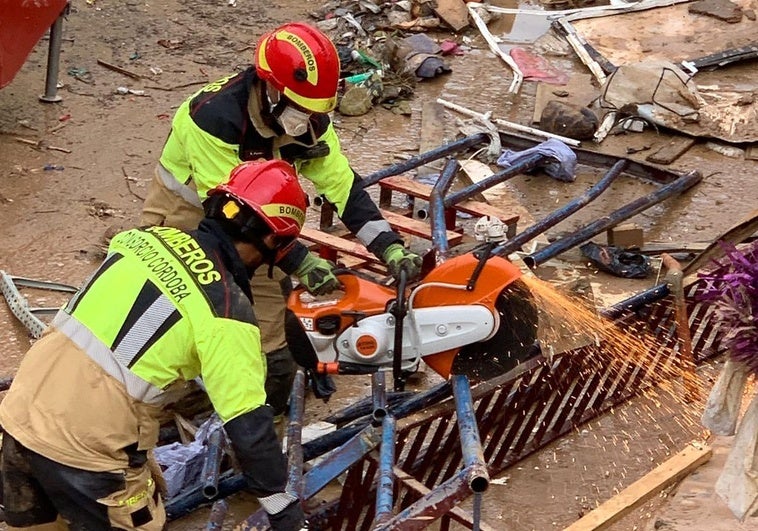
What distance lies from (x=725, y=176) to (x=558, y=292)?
3358mm

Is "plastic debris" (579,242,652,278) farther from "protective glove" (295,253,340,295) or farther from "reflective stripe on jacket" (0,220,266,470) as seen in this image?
"reflective stripe on jacket" (0,220,266,470)

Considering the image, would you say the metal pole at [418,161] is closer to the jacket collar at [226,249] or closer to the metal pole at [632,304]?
the metal pole at [632,304]

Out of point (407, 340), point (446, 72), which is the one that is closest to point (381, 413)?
point (407, 340)

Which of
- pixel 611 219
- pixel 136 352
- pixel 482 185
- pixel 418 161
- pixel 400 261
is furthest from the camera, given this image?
pixel 418 161

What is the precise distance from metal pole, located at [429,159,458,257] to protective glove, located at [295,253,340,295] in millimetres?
1000

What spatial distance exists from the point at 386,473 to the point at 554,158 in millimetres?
4066

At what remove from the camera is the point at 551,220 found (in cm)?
586

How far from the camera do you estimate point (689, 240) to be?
6.91 meters

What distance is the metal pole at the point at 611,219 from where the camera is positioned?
5.51 metres

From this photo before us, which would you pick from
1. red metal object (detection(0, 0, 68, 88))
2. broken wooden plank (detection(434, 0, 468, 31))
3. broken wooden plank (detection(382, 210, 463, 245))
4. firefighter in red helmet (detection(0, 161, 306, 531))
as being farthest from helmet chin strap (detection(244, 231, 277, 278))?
broken wooden plank (detection(434, 0, 468, 31))

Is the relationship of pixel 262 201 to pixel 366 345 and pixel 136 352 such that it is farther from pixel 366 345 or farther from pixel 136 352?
pixel 366 345

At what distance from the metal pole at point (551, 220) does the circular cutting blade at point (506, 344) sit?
826 millimetres

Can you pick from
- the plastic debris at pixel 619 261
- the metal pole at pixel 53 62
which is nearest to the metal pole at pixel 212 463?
the plastic debris at pixel 619 261

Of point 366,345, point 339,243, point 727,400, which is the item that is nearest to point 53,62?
point 339,243
